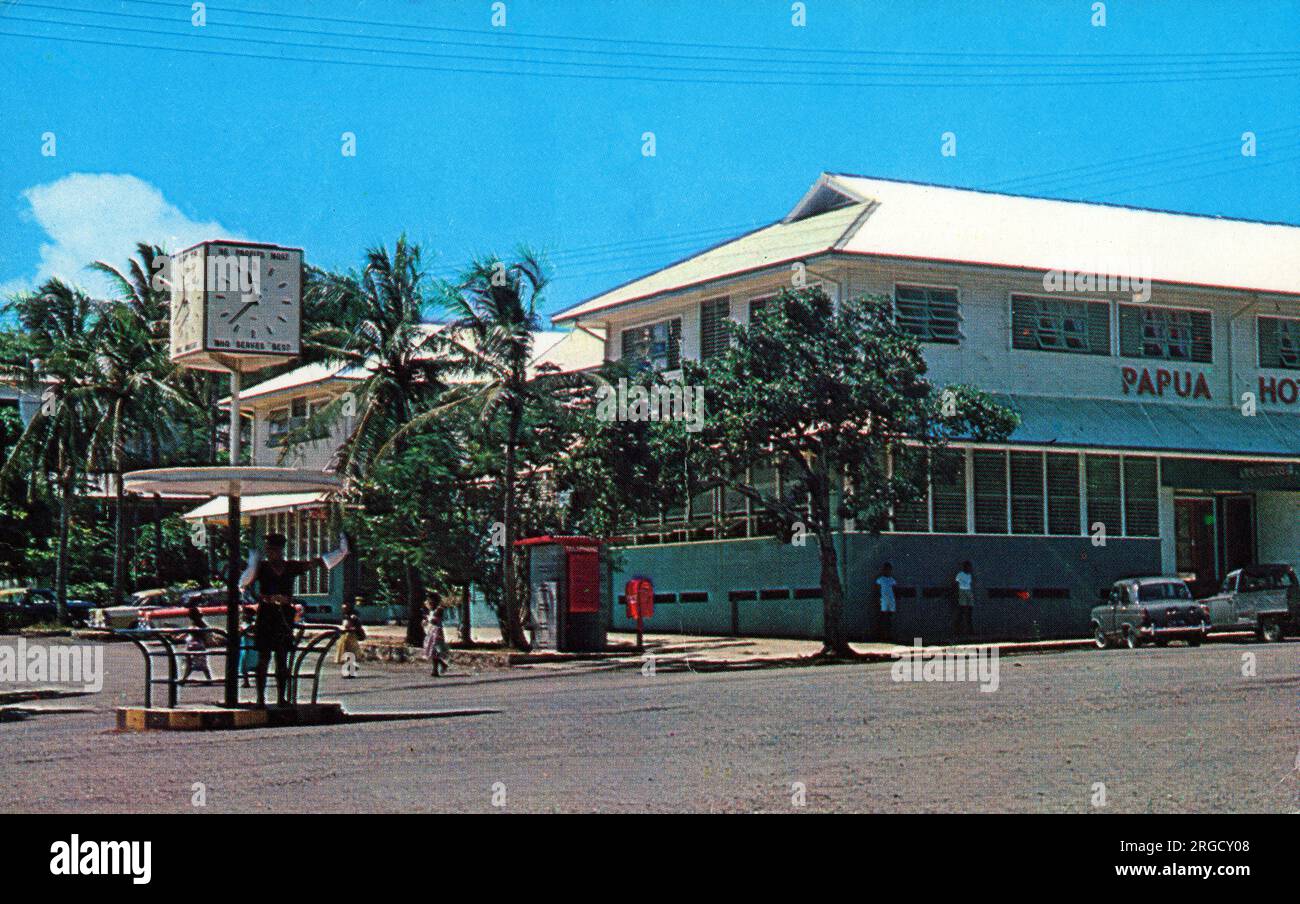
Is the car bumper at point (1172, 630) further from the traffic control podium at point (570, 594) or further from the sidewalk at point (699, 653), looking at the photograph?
the traffic control podium at point (570, 594)

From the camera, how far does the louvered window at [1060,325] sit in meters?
33.9

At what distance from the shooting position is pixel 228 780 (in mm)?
11602

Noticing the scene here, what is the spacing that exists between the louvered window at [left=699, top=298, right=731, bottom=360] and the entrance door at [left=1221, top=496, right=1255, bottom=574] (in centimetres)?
1131

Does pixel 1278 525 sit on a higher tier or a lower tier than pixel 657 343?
lower

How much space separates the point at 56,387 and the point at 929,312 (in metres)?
25.4

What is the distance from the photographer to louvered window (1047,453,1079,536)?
33.5 metres

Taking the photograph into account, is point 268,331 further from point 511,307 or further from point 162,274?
point 162,274

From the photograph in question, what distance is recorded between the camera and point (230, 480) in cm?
1563

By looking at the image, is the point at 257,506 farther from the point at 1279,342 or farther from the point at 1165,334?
the point at 1279,342

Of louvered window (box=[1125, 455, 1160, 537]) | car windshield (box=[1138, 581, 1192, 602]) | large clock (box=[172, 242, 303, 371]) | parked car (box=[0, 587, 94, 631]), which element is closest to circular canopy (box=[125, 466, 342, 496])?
large clock (box=[172, 242, 303, 371])

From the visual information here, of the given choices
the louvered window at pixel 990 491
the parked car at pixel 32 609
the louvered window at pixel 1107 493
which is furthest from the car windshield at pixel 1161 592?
the parked car at pixel 32 609

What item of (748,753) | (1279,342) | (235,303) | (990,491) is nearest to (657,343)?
(990,491)
